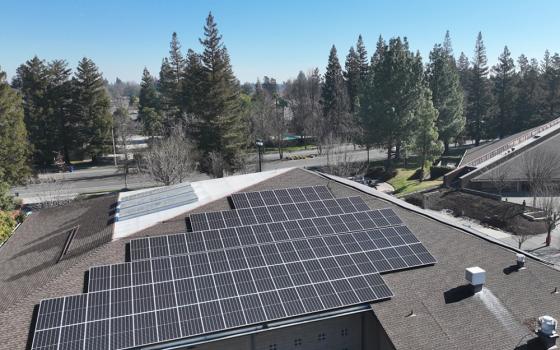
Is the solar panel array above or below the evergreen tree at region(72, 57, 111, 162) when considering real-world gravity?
below

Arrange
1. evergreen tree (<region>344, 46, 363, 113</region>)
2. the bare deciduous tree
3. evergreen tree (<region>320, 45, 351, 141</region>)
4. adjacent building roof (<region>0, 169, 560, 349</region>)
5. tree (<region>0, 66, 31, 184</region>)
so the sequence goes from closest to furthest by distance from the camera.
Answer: adjacent building roof (<region>0, 169, 560, 349</region>) < the bare deciduous tree < tree (<region>0, 66, 31, 184</region>) < evergreen tree (<region>320, 45, 351, 141</region>) < evergreen tree (<region>344, 46, 363, 113</region>)

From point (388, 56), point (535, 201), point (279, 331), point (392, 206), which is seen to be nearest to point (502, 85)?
point (388, 56)

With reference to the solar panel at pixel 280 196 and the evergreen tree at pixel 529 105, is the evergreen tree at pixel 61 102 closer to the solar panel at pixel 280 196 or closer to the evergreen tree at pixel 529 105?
the solar panel at pixel 280 196

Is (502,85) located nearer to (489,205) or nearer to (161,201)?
(489,205)

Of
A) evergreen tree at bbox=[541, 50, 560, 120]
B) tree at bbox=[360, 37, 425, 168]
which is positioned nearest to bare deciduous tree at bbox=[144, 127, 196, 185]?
tree at bbox=[360, 37, 425, 168]

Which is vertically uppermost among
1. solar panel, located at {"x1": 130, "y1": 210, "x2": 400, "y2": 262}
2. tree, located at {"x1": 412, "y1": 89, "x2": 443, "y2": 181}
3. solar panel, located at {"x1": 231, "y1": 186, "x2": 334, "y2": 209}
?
tree, located at {"x1": 412, "y1": 89, "x2": 443, "y2": 181}

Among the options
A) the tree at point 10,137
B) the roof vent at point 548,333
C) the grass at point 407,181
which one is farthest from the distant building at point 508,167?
the tree at point 10,137

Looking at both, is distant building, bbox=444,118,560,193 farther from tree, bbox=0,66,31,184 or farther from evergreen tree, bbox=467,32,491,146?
tree, bbox=0,66,31,184
